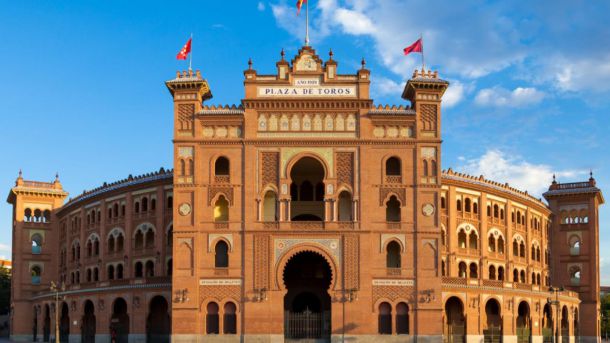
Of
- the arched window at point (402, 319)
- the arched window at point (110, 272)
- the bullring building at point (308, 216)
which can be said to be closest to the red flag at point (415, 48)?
the bullring building at point (308, 216)

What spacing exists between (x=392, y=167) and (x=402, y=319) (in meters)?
12.0

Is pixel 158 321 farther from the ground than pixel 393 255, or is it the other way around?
pixel 393 255

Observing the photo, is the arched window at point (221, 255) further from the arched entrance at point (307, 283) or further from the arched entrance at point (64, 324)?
the arched entrance at point (64, 324)

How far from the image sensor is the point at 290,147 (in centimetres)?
6700

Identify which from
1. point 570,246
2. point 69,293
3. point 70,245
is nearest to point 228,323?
point 69,293

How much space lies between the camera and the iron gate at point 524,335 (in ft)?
255

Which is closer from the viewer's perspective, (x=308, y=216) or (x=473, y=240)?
(x=308, y=216)

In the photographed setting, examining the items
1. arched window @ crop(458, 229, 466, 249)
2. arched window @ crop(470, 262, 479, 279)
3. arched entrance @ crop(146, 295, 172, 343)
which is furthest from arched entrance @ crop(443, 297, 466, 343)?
arched entrance @ crop(146, 295, 172, 343)

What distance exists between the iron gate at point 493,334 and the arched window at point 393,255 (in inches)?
543

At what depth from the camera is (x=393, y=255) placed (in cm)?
6794

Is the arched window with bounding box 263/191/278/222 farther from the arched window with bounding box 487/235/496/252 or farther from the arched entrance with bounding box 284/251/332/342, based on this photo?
the arched window with bounding box 487/235/496/252

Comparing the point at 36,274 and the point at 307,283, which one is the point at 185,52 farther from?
the point at 36,274

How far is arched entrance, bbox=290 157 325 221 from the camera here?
70875 millimetres

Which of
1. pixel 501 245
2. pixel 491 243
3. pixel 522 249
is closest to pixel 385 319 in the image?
pixel 491 243
